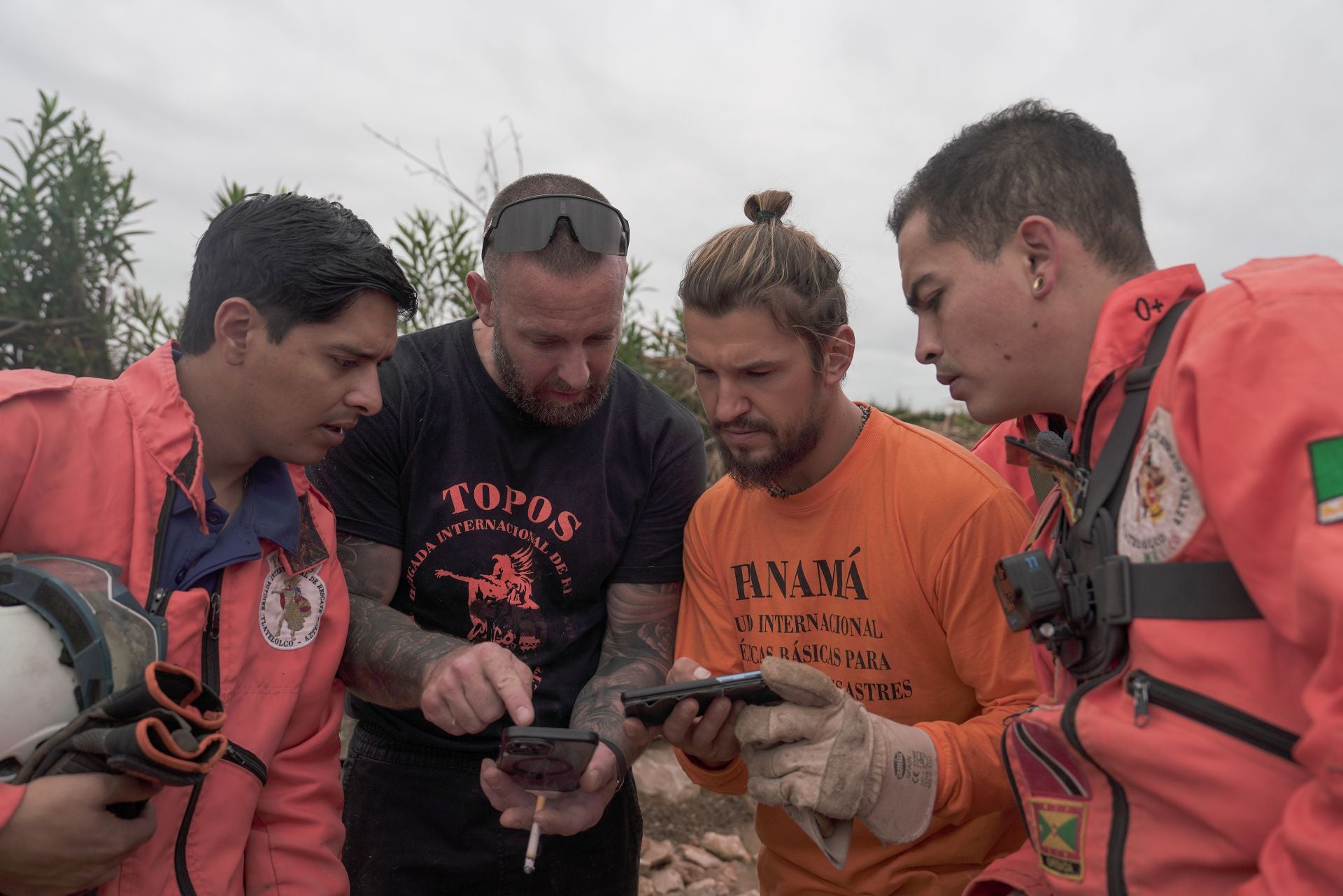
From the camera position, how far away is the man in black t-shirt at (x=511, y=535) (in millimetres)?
3045

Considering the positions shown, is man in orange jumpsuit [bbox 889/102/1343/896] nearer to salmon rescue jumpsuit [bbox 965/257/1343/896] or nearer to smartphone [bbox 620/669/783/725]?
salmon rescue jumpsuit [bbox 965/257/1343/896]

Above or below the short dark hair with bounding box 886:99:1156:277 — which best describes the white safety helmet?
below

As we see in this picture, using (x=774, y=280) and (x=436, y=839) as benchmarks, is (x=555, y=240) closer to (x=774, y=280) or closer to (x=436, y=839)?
(x=774, y=280)

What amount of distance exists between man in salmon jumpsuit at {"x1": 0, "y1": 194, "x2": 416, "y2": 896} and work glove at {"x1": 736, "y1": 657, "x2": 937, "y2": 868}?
3.86 feet

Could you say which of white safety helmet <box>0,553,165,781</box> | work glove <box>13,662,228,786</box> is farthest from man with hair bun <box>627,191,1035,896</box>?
white safety helmet <box>0,553,165,781</box>

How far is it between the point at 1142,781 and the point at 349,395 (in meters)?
2.04

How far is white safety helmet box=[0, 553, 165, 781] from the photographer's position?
1.89 meters

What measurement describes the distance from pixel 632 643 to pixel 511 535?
525 millimetres

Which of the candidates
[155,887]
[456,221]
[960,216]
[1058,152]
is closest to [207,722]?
[155,887]

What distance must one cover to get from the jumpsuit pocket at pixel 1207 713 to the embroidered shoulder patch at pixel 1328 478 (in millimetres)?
374

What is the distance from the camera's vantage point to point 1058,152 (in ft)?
7.34

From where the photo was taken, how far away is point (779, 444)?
281cm

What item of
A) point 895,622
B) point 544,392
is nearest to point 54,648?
point 544,392

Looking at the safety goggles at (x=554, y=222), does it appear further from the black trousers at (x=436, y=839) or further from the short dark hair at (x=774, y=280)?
the black trousers at (x=436, y=839)
